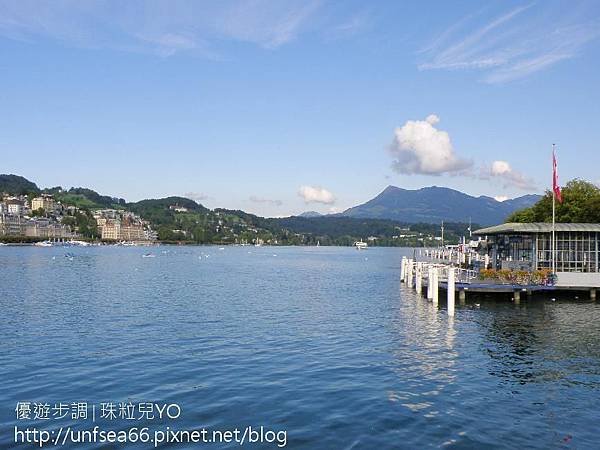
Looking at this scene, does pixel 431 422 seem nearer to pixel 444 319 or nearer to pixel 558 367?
pixel 558 367

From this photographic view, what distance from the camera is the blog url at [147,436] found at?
1641 centimetres

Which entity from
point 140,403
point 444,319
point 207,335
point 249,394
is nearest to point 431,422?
point 249,394

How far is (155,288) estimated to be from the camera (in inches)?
2571

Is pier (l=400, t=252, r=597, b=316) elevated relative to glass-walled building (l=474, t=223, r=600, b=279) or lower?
lower

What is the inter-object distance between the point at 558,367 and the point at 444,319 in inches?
586

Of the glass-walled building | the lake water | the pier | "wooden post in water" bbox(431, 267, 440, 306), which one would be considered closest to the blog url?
the lake water

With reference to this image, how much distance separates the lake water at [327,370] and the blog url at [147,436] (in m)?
0.36

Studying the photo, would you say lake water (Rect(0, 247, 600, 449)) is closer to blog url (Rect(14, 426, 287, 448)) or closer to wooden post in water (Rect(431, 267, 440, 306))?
blog url (Rect(14, 426, 287, 448))

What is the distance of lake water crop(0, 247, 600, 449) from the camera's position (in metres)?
17.9

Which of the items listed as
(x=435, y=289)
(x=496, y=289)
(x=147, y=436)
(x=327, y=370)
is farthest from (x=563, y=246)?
(x=147, y=436)

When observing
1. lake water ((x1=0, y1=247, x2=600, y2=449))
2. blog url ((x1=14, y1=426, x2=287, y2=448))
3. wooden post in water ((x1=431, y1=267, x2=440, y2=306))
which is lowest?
blog url ((x1=14, y1=426, x2=287, y2=448))

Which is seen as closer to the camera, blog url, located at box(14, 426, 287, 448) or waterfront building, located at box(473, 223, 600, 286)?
blog url, located at box(14, 426, 287, 448)

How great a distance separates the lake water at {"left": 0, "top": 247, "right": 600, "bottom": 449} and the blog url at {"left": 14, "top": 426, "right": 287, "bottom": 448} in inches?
14.2

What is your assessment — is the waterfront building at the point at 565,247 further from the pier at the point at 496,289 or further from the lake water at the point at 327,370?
the lake water at the point at 327,370
